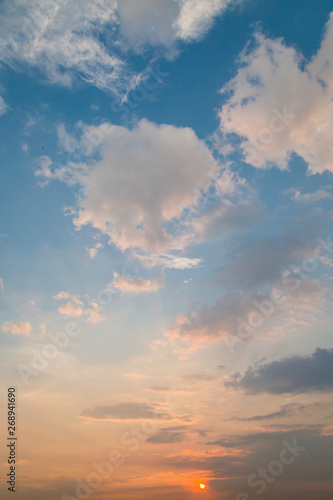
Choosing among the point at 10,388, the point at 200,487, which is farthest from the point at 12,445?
the point at 200,487

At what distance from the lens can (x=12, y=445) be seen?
4788 cm

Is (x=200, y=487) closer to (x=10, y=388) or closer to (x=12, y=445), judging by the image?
(x=12, y=445)

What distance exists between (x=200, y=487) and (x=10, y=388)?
1391 inches

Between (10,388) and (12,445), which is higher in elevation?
(10,388)

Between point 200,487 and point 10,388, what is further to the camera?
point 200,487

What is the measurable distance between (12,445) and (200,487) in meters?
31.6

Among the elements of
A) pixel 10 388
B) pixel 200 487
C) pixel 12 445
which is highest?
pixel 10 388

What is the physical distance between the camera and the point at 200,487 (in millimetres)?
50500

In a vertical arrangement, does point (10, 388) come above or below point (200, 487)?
above

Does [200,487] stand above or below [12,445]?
below

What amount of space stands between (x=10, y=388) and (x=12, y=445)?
998cm
